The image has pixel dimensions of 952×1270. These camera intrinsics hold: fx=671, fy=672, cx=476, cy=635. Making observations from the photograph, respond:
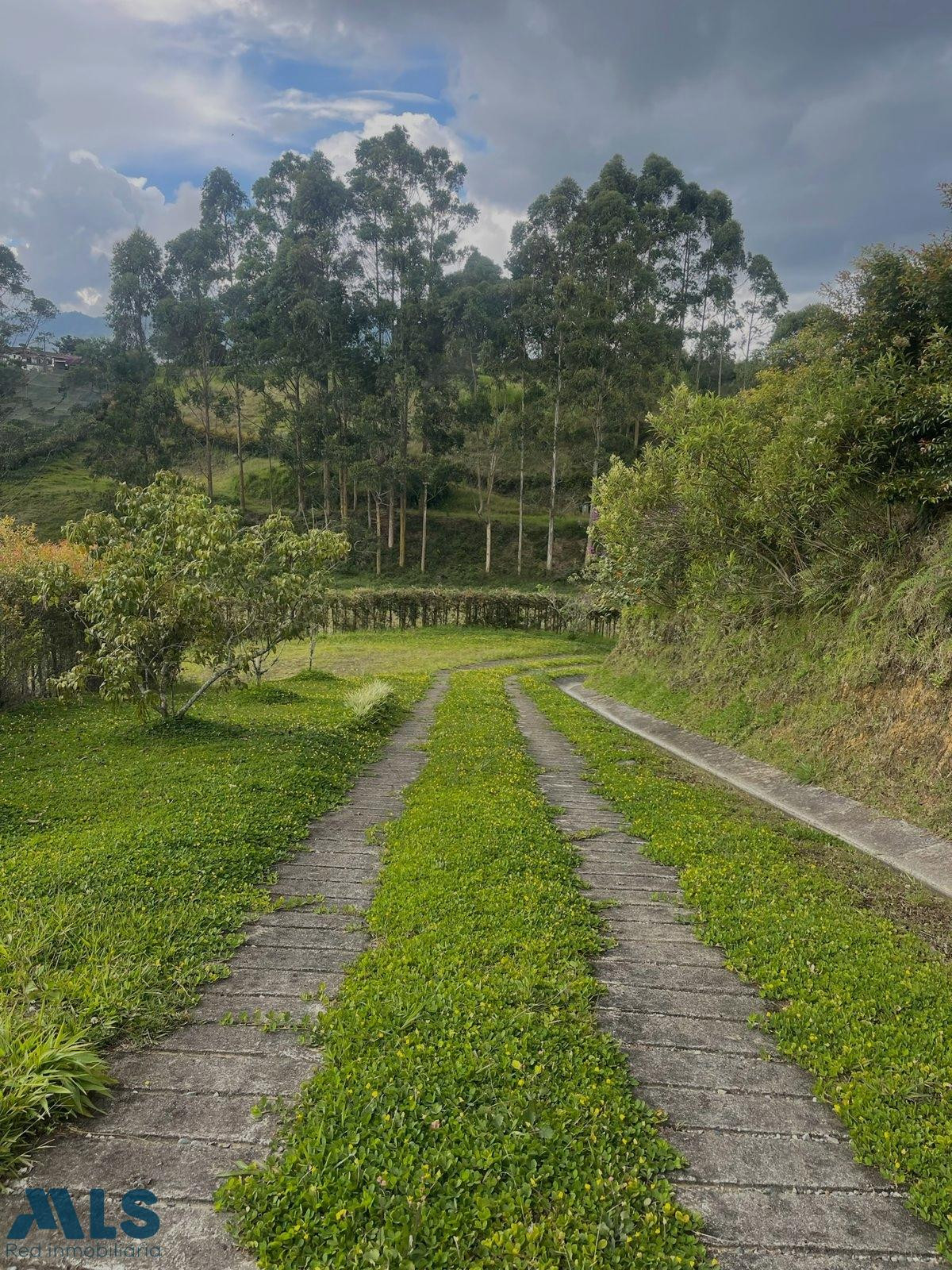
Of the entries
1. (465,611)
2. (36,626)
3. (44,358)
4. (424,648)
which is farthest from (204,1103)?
(44,358)

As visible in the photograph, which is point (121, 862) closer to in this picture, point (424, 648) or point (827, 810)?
point (827, 810)

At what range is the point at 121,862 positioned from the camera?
5.21 meters

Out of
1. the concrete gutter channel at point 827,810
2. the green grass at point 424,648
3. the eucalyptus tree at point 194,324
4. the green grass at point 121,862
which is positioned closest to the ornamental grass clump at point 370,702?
the green grass at point 121,862

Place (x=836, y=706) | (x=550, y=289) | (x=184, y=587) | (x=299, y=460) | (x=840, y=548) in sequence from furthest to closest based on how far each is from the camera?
1. (x=299, y=460)
2. (x=550, y=289)
3. (x=840, y=548)
4. (x=184, y=587)
5. (x=836, y=706)

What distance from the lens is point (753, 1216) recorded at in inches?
100

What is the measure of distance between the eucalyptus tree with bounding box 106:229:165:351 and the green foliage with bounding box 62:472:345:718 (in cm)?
4717

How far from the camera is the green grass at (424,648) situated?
20.4m

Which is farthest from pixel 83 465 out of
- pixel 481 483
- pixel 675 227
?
pixel 675 227

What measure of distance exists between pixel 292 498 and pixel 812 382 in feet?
136

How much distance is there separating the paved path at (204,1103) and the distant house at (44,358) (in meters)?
62.3

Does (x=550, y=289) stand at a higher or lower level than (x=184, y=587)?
higher

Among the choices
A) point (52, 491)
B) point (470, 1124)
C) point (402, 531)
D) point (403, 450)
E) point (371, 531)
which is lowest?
point (470, 1124)

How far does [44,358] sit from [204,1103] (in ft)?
230

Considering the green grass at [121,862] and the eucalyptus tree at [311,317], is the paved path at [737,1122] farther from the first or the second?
the eucalyptus tree at [311,317]
